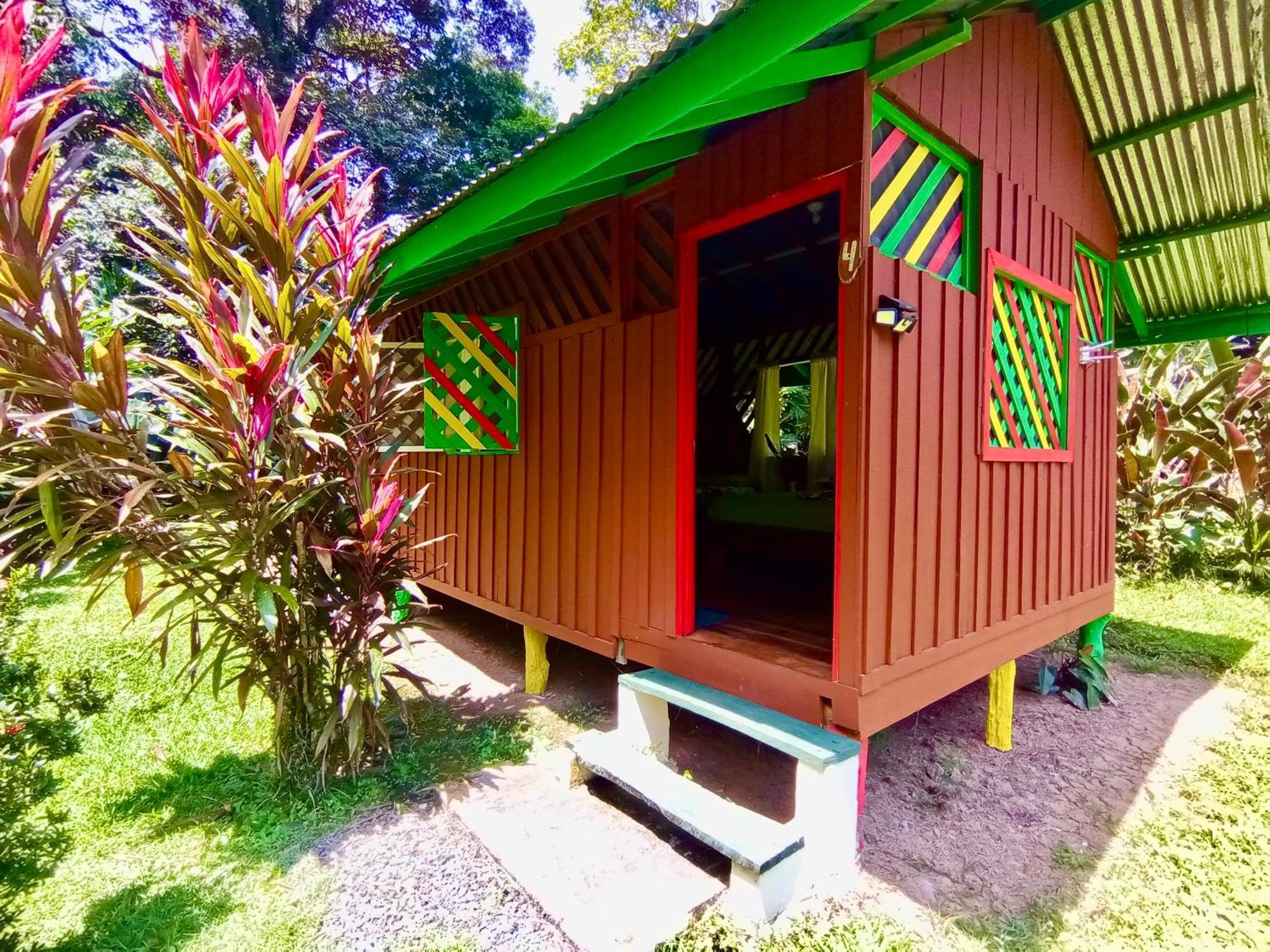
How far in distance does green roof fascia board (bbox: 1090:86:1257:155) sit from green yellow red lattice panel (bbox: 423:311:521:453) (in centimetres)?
372

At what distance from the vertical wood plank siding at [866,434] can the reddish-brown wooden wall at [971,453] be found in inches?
0.5

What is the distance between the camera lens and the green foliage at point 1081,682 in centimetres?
430

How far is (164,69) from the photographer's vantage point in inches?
95.7

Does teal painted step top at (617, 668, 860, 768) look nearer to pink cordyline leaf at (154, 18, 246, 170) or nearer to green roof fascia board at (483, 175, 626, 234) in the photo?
green roof fascia board at (483, 175, 626, 234)

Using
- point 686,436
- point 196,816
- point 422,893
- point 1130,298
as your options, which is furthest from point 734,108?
point 1130,298

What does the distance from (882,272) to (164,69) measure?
9.01 ft

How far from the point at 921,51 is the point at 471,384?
279 centimetres

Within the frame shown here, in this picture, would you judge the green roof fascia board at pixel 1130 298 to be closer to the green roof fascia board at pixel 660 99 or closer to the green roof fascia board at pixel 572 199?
the green roof fascia board at pixel 572 199

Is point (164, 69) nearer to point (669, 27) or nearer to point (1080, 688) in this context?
point (1080, 688)

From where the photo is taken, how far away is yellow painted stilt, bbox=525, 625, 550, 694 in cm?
418

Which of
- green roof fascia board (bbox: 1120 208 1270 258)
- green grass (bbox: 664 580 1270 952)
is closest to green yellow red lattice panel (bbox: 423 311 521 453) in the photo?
green grass (bbox: 664 580 1270 952)

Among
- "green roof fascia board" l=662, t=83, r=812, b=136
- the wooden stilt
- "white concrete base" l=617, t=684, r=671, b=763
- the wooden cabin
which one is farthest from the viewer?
the wooden stilt

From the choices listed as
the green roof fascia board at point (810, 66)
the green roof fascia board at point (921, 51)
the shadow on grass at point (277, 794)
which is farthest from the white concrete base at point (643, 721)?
the green roof fascia board at point (921, 51)

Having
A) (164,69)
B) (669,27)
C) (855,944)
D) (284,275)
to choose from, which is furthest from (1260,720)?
(669,27)
